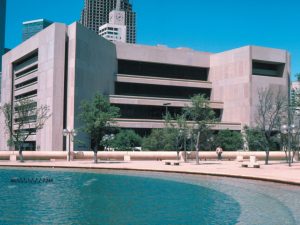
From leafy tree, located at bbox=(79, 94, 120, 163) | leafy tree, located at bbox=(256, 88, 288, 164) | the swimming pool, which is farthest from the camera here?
leafy tree, located at bbox=(79, 94, 120, 163)

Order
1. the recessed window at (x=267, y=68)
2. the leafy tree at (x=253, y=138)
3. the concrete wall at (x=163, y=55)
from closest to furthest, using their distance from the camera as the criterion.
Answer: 1. the leafy tree at (x=253, y=138)
2. the concrete wall at (x=163, y=55)
3. the recessed window at (x=267, y=68)

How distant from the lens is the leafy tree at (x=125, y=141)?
63750 millimetres

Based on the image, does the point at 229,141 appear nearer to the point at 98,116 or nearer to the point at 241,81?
the point at 241,81

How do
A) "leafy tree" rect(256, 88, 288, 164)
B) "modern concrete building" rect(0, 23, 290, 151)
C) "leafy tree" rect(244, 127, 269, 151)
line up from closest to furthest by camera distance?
1. "leafy tree" rect(256, 88, 288, 164)
2. "leafy tree" rect(244, 127, 269, 151)
3. "modern concrete building" rect(0, 23, 290, 151)

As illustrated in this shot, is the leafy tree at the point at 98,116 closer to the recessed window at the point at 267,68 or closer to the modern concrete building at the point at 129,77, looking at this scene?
the modern concrete building at the point at 129,77

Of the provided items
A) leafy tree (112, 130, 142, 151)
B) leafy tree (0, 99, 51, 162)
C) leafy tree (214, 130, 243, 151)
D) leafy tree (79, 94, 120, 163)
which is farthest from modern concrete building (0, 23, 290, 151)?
leafy tree (79, 94, 120, 163)

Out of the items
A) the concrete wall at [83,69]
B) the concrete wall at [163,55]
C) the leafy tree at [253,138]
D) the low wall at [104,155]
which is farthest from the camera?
the concrete wall at [163,55]

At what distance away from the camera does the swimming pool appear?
11.9 metres

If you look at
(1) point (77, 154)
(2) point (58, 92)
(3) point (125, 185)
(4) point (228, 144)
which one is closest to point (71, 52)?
(2) point (58, 92)

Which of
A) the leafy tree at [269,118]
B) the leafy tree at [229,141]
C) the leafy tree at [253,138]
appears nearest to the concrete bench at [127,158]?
the leafy tree at [269,118]

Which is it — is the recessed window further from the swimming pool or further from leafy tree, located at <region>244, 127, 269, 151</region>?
the swimming pool

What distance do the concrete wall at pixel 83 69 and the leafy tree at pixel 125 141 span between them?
6892 mm

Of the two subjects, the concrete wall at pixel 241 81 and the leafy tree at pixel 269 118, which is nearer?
the leafy tree at pixel 269 118

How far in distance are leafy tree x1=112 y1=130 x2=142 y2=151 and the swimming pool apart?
41.9 metres
